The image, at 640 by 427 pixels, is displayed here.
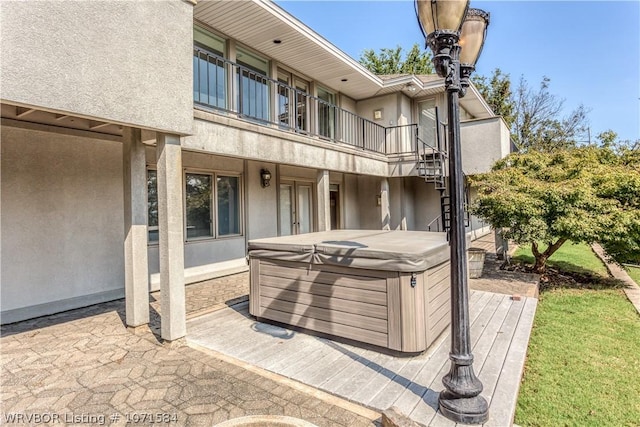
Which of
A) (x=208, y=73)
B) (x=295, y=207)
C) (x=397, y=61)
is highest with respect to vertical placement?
(x=397, y=61)

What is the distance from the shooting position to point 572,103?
1088 inches

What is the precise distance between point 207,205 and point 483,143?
7.46 metres

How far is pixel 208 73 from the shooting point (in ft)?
24.3

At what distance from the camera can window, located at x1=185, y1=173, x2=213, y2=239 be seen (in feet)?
24.9

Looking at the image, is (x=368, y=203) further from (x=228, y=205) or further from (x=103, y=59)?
(x=103, y=59)

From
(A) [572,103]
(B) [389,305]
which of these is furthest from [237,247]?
(A) [572,103]

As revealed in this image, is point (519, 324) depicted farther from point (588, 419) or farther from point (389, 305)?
point (389, 305)

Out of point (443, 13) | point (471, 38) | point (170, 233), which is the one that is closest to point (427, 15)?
point (443, 13)

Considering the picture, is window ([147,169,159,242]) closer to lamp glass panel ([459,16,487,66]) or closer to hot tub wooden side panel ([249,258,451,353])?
hot tub wooden side panel ([249,258,451,353])

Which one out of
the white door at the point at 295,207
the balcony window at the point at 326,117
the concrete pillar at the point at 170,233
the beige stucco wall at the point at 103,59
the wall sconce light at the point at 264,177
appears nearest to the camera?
the beige stucco wall at the point at 103,59

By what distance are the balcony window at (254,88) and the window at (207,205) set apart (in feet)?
6.14

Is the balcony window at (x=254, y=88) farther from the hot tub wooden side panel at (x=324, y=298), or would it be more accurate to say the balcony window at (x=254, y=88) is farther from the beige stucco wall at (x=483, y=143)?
the beige stucco wall at (x=483, y=143)

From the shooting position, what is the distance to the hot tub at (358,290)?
12.1 ft

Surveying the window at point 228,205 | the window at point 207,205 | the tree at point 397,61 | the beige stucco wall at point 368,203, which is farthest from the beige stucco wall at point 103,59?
the tree at point 397,61
